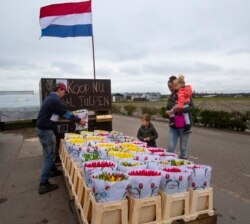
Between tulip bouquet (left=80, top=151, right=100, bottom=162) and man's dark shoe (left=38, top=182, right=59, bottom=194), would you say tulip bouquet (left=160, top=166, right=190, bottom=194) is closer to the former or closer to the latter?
A: tulip bouquet (left=80, top=151, right=100, bottom=162)

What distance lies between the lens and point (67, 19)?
850 cm

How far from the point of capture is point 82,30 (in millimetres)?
8359

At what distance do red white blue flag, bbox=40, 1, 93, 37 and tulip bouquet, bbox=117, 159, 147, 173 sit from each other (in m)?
5.96

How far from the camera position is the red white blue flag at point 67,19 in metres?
8.33

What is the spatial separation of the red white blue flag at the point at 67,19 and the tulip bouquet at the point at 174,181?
6455 mm

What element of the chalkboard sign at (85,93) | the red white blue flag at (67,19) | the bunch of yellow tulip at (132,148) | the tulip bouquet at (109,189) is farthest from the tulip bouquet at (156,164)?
the red white blue flag at (67,19)

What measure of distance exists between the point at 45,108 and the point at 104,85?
252 cm

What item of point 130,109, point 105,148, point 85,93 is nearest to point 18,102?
point 85,93

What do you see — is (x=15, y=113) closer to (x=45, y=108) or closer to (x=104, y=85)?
(x=104, y=85)

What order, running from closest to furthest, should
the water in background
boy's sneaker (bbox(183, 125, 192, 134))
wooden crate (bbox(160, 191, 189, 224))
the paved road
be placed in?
wooden crate (bbox(160, 191, 189, 224)) → the paved road → boy's sneaker (bbox(183, 125, 192, 134)) → the water in background

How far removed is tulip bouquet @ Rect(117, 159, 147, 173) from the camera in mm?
2969

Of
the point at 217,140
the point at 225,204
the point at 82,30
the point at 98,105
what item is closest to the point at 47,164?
the point at 98,105

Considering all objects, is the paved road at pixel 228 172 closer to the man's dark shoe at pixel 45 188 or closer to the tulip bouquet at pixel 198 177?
the tulip bouquet at pixel 198 177

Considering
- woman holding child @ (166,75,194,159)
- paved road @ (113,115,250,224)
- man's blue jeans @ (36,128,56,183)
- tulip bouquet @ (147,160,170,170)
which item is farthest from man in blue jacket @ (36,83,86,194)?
paved road @ (113,115,250,224)
